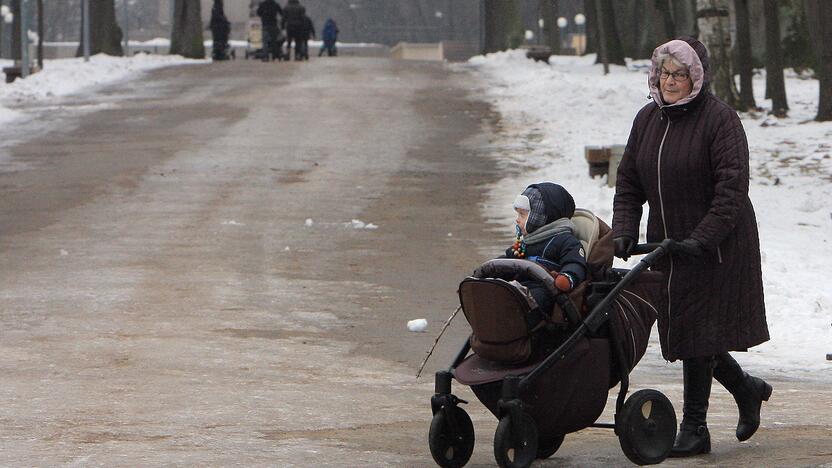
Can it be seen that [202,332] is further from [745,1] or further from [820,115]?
[745,1]

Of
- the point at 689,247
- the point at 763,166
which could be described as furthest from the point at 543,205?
the point at 763,166

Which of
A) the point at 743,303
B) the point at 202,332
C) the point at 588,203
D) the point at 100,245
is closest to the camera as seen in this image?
the point at 743,303

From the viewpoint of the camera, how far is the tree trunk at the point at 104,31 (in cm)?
4072

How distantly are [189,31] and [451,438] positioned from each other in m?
39.9

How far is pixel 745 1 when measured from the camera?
24125 mm

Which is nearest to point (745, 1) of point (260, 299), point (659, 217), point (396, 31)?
point (260, 299)

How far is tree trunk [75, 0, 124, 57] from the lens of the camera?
4072cm

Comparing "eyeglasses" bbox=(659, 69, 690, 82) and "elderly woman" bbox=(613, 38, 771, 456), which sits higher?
"eyeglasses" bbox=(659, 69, 690, 82)

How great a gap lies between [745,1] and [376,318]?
49.0 feet

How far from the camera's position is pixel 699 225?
6246 mm

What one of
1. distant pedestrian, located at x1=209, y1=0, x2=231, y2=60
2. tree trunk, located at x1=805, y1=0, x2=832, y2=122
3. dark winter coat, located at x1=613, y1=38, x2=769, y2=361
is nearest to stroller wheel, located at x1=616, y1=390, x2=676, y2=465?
dark winter coat, located at x1=613, y1=38, x2=769, y2=361

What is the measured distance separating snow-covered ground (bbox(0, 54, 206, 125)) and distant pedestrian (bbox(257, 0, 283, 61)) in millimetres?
2731

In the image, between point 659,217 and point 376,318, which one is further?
point 376,318

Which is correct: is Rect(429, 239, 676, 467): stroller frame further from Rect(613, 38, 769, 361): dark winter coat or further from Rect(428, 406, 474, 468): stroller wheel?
Rect(613, 38, 769, 361): dark winter coat
